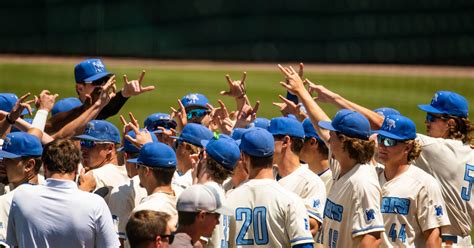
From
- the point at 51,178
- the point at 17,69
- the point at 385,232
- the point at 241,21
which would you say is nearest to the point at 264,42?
the point at 241,21

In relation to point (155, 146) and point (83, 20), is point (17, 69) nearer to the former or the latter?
point (83, 20)

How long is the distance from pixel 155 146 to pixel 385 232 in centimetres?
178

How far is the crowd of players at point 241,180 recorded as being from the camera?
575cm

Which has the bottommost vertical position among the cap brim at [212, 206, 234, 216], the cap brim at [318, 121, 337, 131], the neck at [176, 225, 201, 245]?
the neck at [176, 225, 201, 245]

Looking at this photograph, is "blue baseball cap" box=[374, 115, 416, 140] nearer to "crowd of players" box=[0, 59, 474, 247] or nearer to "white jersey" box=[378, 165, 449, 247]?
"crowd of players" box=[0, 59, 474, 247]

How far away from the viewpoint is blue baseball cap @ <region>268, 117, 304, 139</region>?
7129mm

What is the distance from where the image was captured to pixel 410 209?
277 inches

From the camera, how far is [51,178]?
5.82 m

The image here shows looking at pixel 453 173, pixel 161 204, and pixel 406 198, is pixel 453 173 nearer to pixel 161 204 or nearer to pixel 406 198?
pixel 406 198

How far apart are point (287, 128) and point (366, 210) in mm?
898

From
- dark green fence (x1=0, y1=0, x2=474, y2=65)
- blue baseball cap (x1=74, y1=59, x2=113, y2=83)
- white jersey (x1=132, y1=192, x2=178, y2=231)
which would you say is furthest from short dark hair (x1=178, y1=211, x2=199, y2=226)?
dark green fence (x1=0, y1=0, x2=474, y2=65)

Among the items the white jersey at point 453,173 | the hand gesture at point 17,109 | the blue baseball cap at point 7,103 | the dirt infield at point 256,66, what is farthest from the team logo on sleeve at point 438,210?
the dirt infield at point 256,66

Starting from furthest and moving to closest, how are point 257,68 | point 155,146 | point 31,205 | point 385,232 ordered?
point 257,68 → point 385,232 → point 155,146 → point 31,205

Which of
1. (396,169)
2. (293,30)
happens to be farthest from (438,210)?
(293,30)
